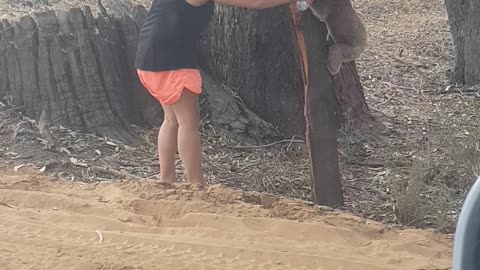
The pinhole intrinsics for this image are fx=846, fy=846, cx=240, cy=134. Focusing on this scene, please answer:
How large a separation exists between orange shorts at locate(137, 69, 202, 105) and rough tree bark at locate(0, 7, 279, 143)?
1.71 metres

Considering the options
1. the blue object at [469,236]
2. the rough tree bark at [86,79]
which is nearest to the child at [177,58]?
the rough tree bark at [86,79]

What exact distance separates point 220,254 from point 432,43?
8484mm

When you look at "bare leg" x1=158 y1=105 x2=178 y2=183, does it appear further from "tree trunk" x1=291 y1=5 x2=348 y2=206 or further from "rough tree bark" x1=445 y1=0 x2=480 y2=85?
"rough tree bark" x1=445 y1=0 x2=480 y2=85

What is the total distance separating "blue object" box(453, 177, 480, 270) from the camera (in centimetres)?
179

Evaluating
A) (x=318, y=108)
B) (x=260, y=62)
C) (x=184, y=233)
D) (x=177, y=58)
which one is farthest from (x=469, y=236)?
(x=260, y=62)

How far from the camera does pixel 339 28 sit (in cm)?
515

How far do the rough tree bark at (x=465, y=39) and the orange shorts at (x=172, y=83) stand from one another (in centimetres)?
504

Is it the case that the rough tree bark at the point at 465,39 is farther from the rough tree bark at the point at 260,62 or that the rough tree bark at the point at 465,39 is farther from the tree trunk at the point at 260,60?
the tree trunk at the point at 260,60

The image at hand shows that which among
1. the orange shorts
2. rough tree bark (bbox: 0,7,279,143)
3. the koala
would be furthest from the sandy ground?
rough tree bark (bbox: 0,7,279,143)

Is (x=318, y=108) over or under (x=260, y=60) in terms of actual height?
under

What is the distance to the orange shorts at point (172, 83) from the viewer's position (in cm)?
533

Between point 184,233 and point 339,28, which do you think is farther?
point 339,28

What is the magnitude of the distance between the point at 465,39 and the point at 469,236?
8.19 m

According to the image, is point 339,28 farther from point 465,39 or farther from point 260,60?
point 465,39
